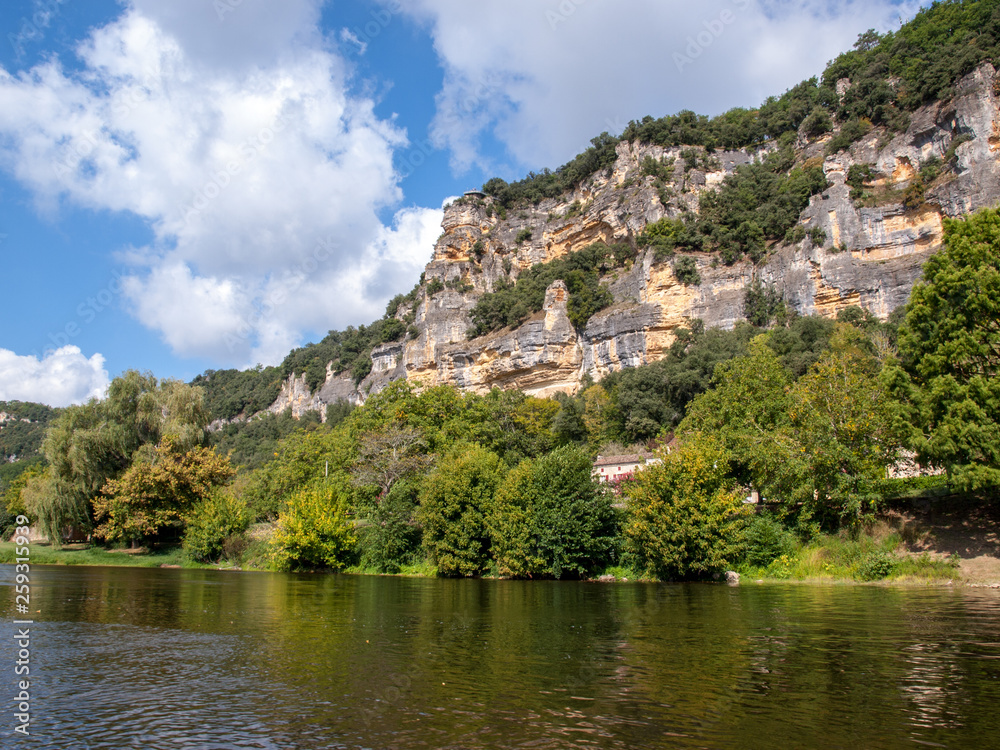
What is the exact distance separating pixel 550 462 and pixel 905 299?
4690cm

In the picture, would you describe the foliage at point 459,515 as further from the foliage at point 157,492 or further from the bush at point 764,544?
the foliage at point 157,492

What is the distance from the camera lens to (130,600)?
21547 millimetres

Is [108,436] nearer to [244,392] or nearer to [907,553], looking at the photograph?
[907,553]

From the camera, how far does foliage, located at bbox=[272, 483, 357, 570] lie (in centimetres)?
3731

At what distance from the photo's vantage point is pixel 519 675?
10.3 meters

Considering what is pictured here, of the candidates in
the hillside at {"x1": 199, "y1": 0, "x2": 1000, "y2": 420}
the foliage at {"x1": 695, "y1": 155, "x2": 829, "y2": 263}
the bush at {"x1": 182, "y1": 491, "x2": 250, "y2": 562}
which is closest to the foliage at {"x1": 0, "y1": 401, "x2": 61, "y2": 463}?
the hillside at {"x1": 199, "y1": 0, "x2": 1000, "y2": 420}

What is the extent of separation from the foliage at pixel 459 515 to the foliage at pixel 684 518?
26.2 ft

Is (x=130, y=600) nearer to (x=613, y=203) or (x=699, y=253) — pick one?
(x=699, y=253)

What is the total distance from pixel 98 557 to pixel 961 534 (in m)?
49.4

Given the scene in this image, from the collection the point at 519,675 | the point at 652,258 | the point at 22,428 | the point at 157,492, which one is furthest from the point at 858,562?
the point at 22,428

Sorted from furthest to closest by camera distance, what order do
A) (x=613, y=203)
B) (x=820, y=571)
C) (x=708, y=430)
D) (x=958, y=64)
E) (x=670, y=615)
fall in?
(x=613, y=203), (x=958, y=64), (x=708, y=430), (x=820, y=571), (x=670, y=615)

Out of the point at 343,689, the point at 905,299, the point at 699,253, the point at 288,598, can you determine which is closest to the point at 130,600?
the point at 288,598

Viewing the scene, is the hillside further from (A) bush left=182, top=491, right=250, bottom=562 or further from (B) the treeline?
(A) bush left=182, top=491, right=250, bottom=562

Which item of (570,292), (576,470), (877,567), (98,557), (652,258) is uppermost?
(652,258)
